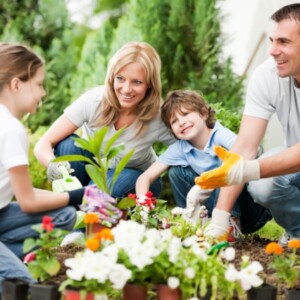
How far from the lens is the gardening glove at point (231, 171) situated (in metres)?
3.67

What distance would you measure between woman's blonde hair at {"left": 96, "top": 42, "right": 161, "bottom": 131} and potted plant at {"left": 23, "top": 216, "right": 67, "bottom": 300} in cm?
155

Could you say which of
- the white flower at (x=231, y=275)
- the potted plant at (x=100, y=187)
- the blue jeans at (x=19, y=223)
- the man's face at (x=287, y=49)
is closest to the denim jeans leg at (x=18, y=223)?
the blue jeans at (x=19, y=223)

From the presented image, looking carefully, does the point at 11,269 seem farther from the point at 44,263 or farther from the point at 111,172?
the point at 111,172

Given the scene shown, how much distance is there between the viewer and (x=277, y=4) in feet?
25.7

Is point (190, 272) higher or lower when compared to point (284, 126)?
lower

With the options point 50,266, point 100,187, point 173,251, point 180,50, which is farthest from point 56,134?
point 180,50

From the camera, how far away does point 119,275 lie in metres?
2.78

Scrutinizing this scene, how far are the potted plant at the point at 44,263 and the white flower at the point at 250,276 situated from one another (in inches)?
27.2

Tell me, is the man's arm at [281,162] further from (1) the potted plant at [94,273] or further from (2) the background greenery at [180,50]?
(2) the background greenery at [180,50]

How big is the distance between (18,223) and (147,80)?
137 centimetres

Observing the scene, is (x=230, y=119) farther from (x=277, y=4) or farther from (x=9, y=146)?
(x=277, y=4)

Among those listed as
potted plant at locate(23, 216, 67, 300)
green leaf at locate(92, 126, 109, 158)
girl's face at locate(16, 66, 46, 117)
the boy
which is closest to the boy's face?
the boy

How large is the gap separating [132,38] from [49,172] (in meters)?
3.41

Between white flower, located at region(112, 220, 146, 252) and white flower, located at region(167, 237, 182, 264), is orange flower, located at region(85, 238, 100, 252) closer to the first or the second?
white flower, located at region(112, 220, 146, 252)
